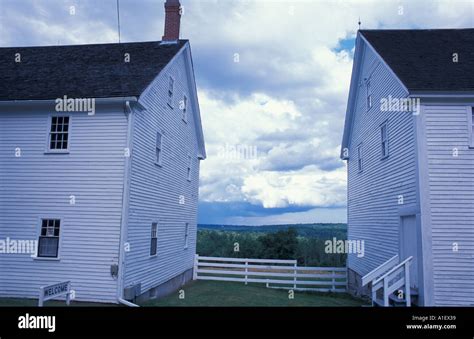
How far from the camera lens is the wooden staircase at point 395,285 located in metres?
7.87

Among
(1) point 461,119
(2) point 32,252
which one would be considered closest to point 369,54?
(1) point 461,119

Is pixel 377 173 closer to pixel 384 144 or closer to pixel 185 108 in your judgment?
pixel 384 144

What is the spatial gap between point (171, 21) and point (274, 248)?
18.1m

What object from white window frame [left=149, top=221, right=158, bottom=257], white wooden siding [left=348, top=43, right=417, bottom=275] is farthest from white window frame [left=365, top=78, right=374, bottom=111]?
white window frame [left=149, top=221, right=158, bottom=257]

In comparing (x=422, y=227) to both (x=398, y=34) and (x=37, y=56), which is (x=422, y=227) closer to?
(x=398, y=34)

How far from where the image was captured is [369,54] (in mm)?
13133

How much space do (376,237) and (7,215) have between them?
12.4 m

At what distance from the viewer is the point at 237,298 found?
38.8 feet

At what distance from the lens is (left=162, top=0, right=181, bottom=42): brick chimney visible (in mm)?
14664

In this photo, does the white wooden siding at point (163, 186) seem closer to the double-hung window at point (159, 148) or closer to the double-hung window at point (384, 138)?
the double-hung window at point (159, 148)

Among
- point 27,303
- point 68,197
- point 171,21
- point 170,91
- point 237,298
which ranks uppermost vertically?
point 171,21

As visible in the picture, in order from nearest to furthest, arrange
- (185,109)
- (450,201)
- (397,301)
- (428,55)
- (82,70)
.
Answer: (397,301)
(450,201)
(428,55)
(82,70)
(185,109)

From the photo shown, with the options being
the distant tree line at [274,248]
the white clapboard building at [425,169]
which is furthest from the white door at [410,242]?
the distant tree line at [274,248]

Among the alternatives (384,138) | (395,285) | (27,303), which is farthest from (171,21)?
(395,285)
